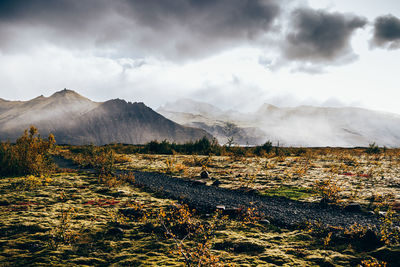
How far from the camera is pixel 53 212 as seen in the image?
301 inches

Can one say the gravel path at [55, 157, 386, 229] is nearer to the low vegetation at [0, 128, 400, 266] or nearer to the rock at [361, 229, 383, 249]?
the low vegetation at [0, 128, 400, 266]

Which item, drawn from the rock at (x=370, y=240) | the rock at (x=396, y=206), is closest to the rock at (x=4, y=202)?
the rock at (x=370, y=240)

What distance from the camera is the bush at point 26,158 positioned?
1404cm

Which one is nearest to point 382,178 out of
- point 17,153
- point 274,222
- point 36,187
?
point 274,222

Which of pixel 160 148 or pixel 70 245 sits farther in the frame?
pixel 160 148

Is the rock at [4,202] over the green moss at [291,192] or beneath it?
beneath

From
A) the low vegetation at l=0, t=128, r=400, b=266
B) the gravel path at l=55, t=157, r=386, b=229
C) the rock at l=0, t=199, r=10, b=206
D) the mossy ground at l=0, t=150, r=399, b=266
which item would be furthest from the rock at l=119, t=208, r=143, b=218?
the rock at l=0, t=199, r=10, b=206

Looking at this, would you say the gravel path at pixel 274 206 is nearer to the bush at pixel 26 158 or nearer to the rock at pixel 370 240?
the rock at pixel 370 240

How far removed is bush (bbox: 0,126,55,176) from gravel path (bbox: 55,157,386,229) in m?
7.44

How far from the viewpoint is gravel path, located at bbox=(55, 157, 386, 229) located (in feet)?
23.9

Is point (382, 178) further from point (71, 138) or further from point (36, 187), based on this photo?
point (71, 138)

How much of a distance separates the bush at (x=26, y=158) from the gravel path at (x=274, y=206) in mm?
7443

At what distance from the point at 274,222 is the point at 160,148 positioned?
1200 inches

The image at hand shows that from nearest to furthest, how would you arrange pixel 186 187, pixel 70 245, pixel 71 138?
pixel 70 245, pixel 186 187, pixel 71 138
